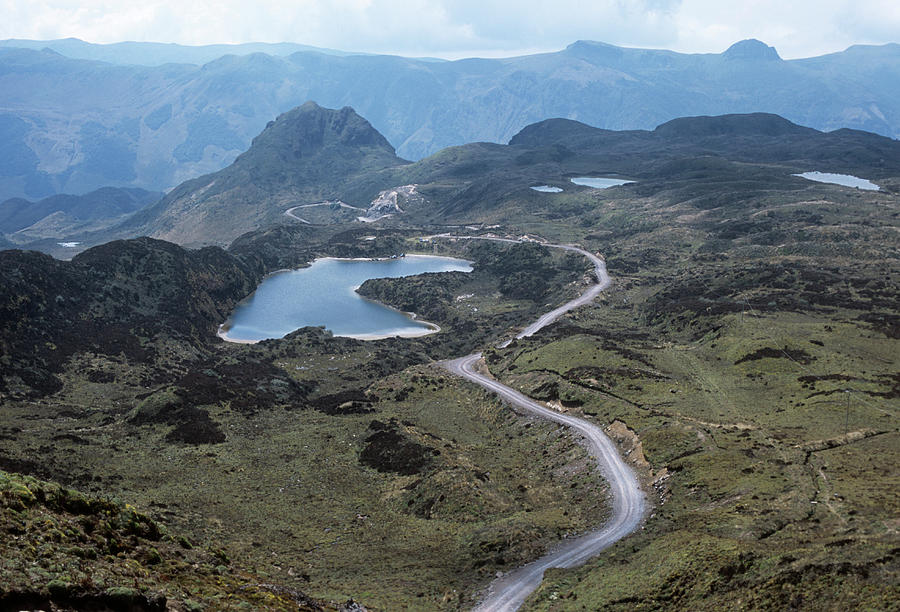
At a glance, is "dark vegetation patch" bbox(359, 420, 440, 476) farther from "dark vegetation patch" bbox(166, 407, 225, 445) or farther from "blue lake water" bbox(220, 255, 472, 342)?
"blue lake water" bbox(220, 255, 472, 342)

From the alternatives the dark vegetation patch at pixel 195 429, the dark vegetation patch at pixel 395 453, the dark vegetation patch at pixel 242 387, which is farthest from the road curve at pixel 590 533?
the dark vegetation patch at pixel 195 429

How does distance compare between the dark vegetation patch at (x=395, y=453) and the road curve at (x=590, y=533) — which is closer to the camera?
the road curve at (x=590, y=533)

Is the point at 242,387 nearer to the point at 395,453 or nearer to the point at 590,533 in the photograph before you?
the point at 395,453

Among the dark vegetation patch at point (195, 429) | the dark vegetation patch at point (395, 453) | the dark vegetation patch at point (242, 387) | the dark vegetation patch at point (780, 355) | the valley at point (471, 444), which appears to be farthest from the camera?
the dark vegetation patch at point (780, 355)

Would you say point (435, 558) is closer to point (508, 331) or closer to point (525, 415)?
point (525, 415)

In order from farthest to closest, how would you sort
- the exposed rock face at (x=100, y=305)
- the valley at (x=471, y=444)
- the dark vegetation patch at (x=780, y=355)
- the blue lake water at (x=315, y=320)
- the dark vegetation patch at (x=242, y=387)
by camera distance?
the blue lake water at (x=315, y=320)
the exposed rock face at (x=100, y=305)
the dark vegetation patch at (x=780, y=355)
the dark vegetation patch at (x=242, y=387)
the valley at (x=471, y=444)

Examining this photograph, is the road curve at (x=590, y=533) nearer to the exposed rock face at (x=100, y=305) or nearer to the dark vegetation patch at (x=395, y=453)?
the dark vegetation patch at (x=395, y=453)
